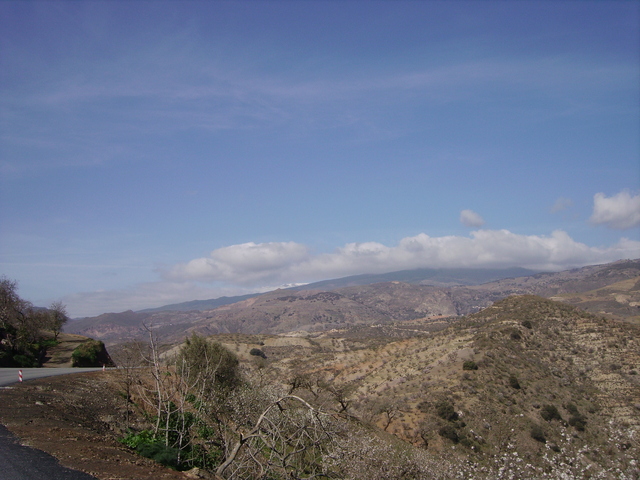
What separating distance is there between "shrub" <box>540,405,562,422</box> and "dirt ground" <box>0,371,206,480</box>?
93.7 feet

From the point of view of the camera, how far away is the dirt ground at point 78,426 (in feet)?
32.6

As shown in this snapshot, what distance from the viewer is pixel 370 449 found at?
18109mm

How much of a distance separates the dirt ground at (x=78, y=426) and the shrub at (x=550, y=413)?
2855cm

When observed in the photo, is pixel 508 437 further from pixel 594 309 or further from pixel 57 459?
pixel 594 309

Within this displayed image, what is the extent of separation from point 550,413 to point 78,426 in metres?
31.3

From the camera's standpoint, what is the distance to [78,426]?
44.8 ft

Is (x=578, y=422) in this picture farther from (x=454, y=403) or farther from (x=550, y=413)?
(x=454, y=403)

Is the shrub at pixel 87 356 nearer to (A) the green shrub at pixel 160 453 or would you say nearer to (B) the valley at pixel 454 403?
(B) the valley at pixel 454 403

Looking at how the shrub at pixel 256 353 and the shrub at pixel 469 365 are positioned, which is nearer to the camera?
the shrub at pixel 469 365

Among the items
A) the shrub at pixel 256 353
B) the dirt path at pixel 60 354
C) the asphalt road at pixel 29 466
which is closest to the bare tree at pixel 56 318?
the dirt path at pixel 60 354

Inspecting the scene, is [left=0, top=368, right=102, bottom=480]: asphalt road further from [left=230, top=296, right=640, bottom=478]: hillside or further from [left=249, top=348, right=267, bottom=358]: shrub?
[left=249, top=348, right=267, bottom=358]: shrub

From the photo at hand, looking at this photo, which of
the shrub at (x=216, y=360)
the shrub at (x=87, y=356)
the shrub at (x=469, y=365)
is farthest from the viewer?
the shrub at (x=87, y=356)

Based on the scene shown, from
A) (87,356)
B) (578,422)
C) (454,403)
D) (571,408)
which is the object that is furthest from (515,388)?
(87,356)

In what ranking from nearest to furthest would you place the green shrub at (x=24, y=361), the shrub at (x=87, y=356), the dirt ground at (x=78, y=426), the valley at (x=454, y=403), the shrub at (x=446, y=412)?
the dirt ground at (x=78, y=426), the valley at (x=454, y=403), the shrub at (x=446, y=412), the green shrub at (x=24, y=361), the shrub at (x=87, y=356)
